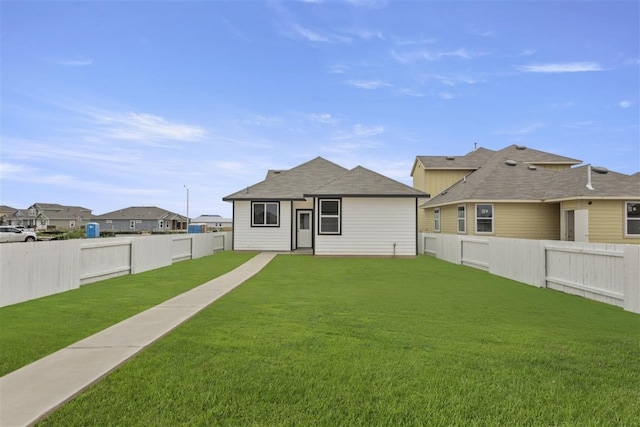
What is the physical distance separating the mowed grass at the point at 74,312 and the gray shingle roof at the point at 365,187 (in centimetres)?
925

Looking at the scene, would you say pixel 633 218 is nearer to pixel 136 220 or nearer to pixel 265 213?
pixel 265 213

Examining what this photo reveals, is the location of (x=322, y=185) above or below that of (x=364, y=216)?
above

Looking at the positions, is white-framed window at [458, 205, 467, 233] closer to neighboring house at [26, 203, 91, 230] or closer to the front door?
the front door

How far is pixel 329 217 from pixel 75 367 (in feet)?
51.9

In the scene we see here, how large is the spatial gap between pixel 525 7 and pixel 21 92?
18.9 meters

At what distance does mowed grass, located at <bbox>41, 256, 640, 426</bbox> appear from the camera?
10.3 ft

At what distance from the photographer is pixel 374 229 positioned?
19.3 m

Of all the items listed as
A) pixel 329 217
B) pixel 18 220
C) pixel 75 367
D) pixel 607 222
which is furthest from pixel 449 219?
pixel 18 220

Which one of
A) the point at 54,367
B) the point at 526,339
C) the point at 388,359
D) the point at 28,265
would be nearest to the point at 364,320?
the point at 388,359

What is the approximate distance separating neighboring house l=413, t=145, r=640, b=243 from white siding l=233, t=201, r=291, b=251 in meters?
9.95

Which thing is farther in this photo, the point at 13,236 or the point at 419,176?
the point at 13,236

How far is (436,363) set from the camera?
430 cm

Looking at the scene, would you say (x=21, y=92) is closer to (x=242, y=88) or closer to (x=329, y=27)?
(x=242, y=88)

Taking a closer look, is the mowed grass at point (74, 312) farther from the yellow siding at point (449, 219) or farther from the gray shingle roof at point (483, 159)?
the gray shingle roof at point (483, 159)
